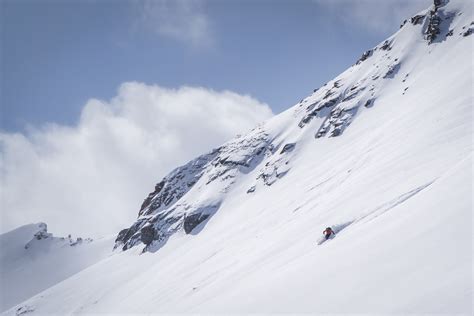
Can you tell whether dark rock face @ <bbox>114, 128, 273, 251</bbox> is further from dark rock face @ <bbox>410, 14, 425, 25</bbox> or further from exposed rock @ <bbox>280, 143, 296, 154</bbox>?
dark rock face @ <bbox>410, 14, 425, 25</bbox>

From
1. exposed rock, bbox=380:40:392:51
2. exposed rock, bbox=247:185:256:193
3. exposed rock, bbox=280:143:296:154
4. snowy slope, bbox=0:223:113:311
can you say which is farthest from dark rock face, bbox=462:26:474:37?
snowy slope, bbox=0:223:113:311

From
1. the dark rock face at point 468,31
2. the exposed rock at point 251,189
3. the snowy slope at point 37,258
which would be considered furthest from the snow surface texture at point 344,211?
the snowy slope at point 37,258

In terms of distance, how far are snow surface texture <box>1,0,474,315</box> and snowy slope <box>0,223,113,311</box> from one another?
33.3 m

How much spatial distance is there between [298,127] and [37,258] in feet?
414

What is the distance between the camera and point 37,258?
126 meters

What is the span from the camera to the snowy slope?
104 meters

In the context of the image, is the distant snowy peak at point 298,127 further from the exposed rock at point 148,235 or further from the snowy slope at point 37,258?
the snowy slope at point 37,258

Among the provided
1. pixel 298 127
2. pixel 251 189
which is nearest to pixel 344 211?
pixel 251 189

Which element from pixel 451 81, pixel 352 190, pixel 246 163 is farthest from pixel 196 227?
pixel 451 81

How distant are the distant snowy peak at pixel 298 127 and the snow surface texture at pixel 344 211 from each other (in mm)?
440

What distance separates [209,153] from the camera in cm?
10850

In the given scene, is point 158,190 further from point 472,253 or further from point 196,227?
point 472,253

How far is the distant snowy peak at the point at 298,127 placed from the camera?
60.9 metres

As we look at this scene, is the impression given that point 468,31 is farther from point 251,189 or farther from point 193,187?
point 193,187
